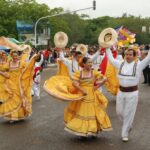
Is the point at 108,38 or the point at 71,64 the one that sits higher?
the point at 108,38

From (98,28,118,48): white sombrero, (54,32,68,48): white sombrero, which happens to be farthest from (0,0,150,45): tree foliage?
(98,28,118,48): white sombrero

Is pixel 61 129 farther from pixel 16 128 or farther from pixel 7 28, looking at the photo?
pixel 7 28

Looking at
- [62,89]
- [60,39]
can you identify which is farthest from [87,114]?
[60,39]

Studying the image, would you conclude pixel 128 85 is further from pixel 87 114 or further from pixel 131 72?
pixel 87 114

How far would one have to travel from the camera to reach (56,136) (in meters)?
8.88

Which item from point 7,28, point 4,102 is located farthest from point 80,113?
point 7,28

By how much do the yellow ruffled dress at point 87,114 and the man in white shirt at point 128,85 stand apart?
34 cm

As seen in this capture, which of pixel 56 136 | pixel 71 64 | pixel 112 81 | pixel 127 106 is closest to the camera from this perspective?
pixel 127 106

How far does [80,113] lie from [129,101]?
890mm

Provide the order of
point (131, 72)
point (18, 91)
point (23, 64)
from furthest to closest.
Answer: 1. point (23, 64)
2. point (18, 91)
3. point (131, 72)

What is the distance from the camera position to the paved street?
8.07m

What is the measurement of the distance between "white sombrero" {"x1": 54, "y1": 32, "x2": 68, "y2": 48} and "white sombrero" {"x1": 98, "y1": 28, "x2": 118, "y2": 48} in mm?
1343

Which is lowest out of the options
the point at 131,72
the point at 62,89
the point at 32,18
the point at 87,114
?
the point at 87,114

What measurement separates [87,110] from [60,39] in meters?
2.38
